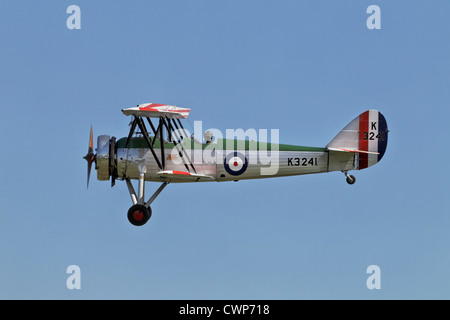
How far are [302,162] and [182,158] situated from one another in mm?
3726

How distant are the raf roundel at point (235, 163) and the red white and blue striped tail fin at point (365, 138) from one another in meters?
2.88

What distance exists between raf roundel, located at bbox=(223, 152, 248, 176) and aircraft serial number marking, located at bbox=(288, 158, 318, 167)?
1416mm

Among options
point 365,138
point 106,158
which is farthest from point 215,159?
point 365,138

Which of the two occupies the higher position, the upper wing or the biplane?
the upper wing

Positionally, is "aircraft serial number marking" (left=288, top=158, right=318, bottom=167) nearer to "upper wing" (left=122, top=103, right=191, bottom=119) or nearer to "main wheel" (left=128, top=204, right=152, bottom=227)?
"upper wing" (left=122, top=103, right=191, bottom=119)

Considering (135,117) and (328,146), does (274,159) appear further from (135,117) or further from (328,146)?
(135,117)

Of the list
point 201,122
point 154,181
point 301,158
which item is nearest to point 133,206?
point 154,181

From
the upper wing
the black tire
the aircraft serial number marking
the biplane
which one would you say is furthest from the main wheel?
the black tire

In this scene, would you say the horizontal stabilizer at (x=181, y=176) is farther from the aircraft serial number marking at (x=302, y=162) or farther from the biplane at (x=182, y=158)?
the aircraft serial number marking at (x=302, y=162)

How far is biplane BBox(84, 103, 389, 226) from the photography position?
27109 millimetres

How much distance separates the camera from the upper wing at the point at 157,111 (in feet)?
86.7

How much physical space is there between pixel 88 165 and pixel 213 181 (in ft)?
12.7

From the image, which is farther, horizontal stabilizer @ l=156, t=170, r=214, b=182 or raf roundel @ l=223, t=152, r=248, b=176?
raf roundel @ l=223, t=152, r=248, b=176

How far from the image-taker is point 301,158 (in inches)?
1091
